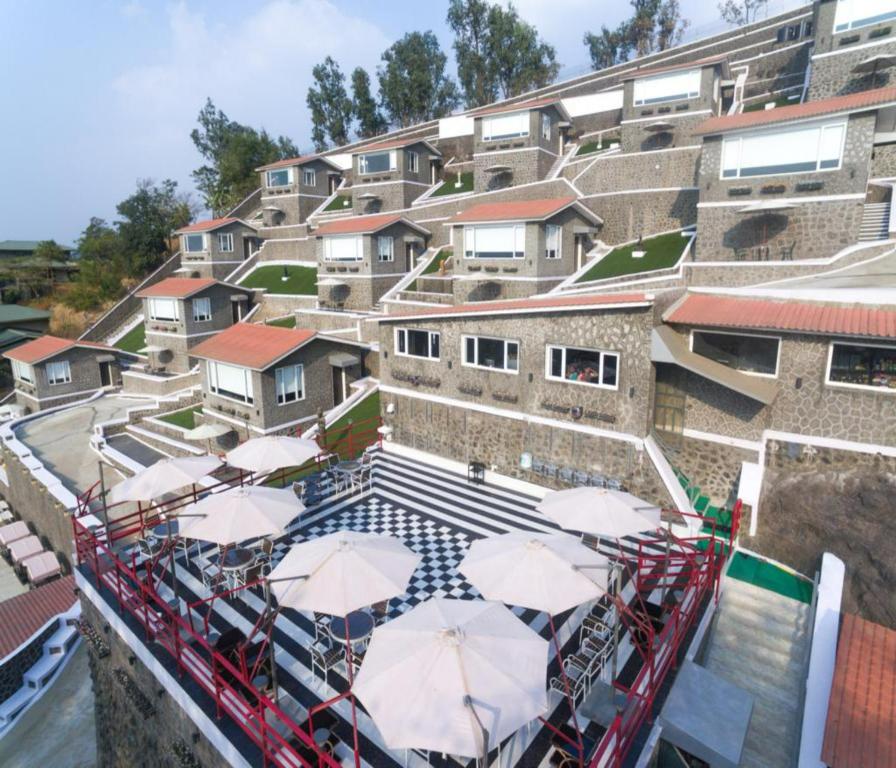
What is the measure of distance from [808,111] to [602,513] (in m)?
17.3

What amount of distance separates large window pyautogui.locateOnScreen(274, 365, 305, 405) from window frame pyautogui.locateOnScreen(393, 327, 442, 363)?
6.99m

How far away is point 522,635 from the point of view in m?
6.86

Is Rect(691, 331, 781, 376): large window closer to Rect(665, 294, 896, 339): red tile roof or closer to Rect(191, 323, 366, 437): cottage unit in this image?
Rect(665, 294, 896, 339): red tile roof

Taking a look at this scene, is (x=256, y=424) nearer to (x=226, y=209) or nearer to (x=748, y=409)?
(x=748, y=409)

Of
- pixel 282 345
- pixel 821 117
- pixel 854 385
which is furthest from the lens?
pixel 282 345

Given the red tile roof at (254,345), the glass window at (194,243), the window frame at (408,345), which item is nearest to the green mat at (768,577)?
the window frame at (408,345)

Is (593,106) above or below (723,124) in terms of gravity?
above

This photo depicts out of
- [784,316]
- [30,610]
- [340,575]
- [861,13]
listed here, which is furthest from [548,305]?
[861,13]

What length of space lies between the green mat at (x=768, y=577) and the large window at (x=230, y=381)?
1986cm

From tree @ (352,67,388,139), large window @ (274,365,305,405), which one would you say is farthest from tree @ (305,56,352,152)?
large window @ (274,365,305,405)

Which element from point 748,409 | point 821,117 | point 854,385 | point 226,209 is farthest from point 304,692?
point 226,209

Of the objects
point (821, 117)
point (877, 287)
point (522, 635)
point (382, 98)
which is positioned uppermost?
point (382, 98)

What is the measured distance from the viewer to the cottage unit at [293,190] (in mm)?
49062

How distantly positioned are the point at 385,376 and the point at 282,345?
6.50m
